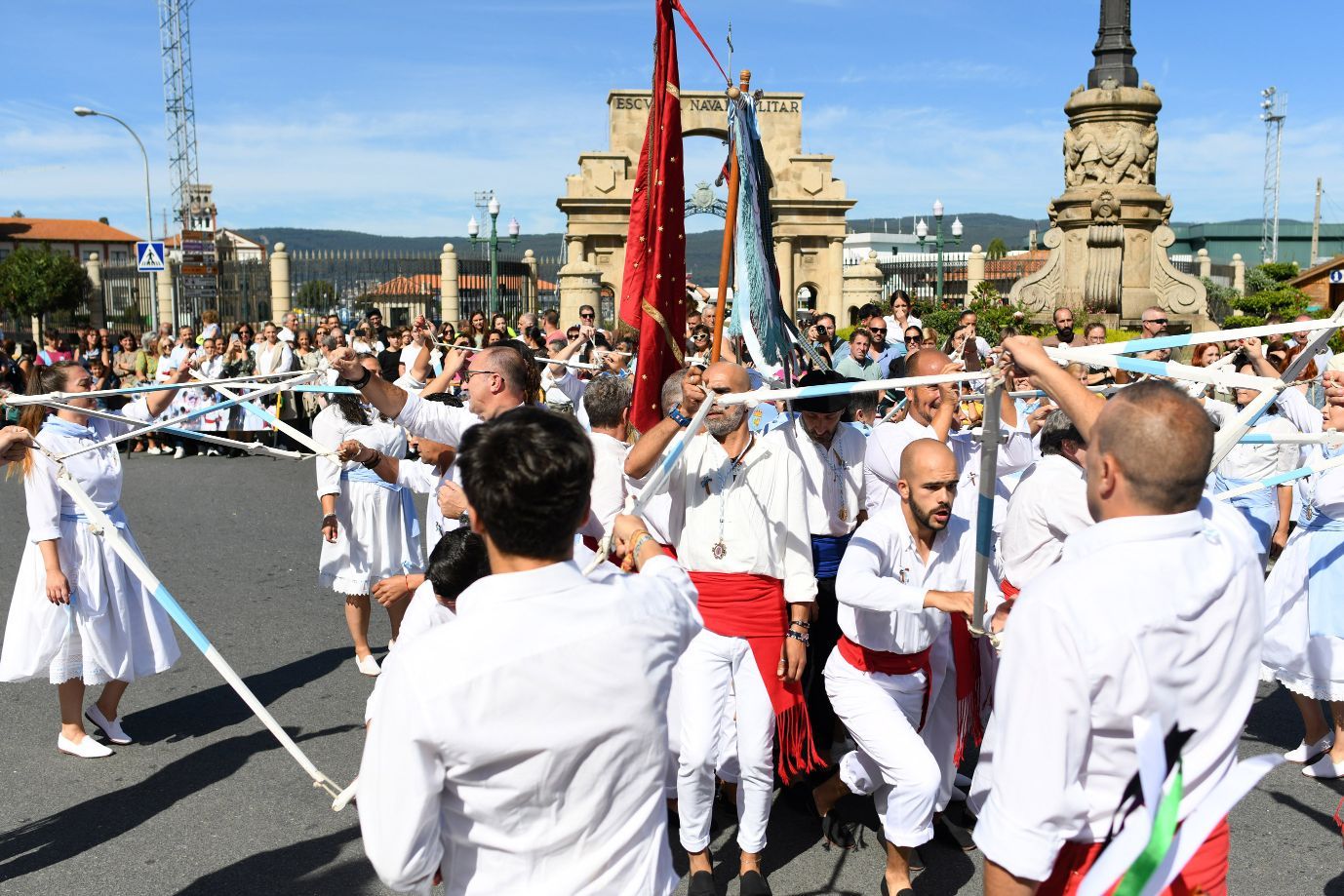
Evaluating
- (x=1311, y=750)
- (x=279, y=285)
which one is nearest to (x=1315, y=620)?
(x=1311, y=750)

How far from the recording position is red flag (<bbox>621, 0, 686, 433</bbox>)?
495cm

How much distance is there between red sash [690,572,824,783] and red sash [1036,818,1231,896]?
7.03 feet

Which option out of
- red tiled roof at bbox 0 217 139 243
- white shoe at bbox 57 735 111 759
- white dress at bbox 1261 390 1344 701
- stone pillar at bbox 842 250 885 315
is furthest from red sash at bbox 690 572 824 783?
red tiled roof at bbox 0 217 139 243

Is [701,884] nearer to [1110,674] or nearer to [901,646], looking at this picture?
[901,646]

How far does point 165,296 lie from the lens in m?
31.0

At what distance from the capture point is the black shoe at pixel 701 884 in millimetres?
4273

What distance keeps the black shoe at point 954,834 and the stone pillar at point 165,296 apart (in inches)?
1152

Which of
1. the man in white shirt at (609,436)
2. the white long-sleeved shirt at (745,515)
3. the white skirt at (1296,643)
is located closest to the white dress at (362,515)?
the man in white shirt at (609,436)

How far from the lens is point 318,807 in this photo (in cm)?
513

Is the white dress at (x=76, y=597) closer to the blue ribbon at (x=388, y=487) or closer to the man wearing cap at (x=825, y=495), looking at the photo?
the blue ribbon at (x=388, y=487)

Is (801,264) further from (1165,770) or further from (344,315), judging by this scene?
(1165,770)

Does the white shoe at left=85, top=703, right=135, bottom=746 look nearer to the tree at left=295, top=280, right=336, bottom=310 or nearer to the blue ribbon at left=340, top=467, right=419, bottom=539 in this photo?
the blue ribbon at left=340, top=467, right=419, bottom=539

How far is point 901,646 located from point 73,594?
13.5 feet

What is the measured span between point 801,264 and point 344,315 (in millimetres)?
16654
